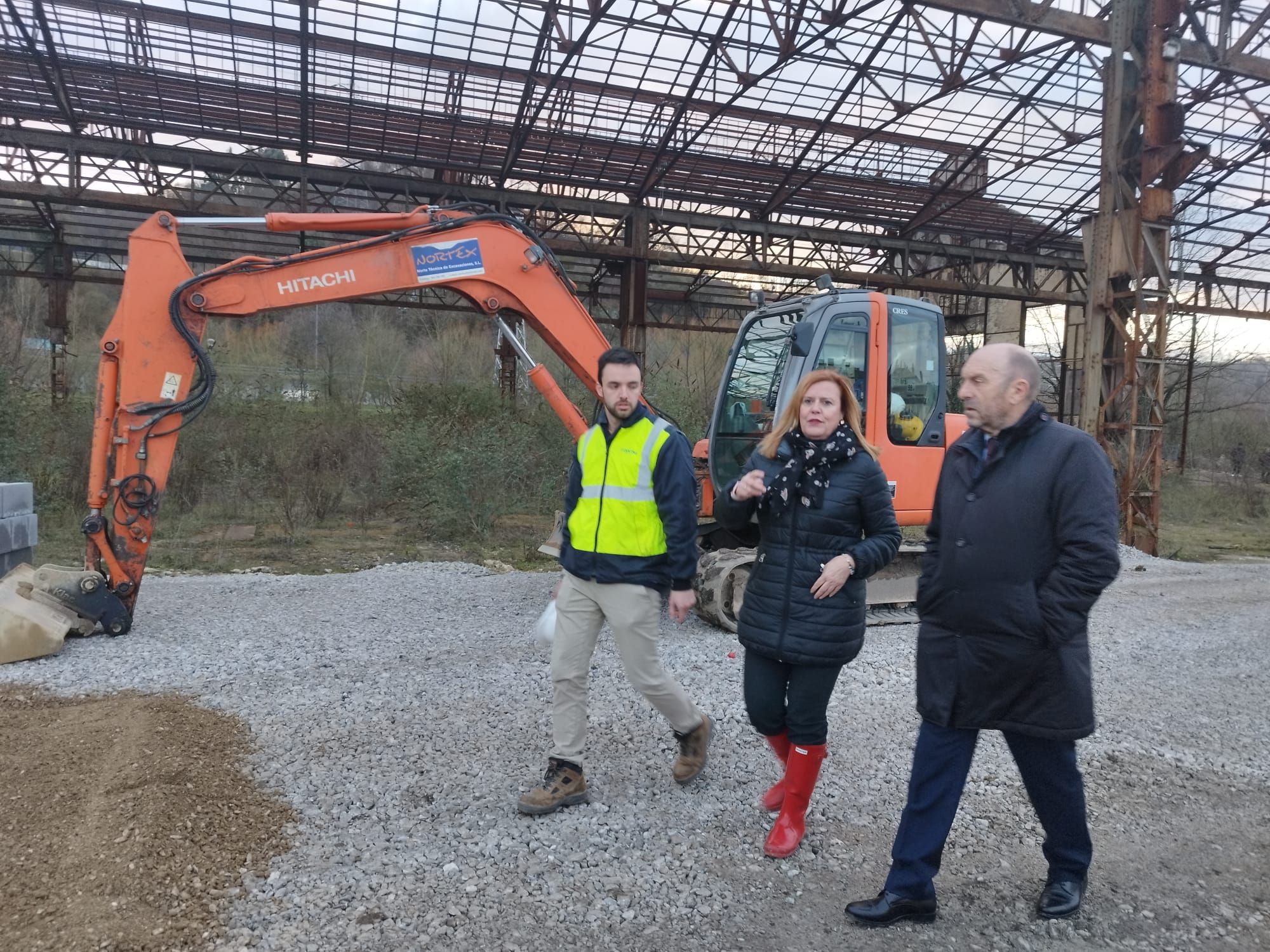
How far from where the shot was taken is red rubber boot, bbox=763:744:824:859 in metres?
3.41

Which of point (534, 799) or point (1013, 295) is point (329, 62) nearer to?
point (534, 799)

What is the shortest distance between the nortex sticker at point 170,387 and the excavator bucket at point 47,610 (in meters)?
1.38

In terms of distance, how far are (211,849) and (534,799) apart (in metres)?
1.23

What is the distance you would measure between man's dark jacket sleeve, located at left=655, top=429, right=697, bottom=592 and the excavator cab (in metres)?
3.00

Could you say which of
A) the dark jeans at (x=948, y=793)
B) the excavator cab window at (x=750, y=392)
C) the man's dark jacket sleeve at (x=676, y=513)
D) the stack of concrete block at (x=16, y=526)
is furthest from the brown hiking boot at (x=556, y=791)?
the stack of concrete block at (x=16, y=526)

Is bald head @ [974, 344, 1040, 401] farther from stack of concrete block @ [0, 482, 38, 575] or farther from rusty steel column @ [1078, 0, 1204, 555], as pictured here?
rusty steel column @ [1078, 0, 1204, 555]

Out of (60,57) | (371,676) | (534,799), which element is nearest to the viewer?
(534,799)

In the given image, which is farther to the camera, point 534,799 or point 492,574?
point 492,574

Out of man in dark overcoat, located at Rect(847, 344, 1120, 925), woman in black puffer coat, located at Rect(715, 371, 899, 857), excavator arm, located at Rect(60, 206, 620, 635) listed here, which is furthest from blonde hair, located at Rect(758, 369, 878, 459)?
excavator arm, located at Rect(60, 206, 620, 635)

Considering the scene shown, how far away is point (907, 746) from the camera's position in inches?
184

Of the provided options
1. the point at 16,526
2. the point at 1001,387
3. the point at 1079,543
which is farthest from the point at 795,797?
the point at 16,526

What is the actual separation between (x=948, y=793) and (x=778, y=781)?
3.66ft

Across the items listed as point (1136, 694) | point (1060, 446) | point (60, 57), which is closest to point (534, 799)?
point (1060, 446)

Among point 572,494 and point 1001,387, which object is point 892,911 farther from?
point 572,494
